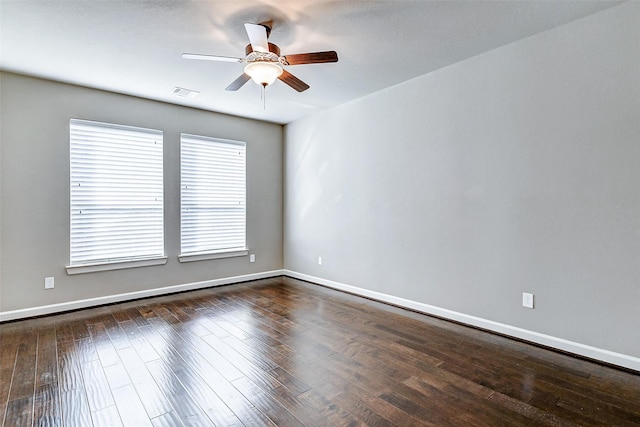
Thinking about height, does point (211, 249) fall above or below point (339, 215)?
below

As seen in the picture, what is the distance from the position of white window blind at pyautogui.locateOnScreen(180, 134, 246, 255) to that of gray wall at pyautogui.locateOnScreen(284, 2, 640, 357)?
179 centimetres

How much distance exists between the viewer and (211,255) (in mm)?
4875

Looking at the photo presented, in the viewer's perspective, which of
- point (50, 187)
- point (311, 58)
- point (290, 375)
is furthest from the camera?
point (50, 187)

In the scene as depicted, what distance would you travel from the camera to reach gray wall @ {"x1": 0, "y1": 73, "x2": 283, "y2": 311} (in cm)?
344

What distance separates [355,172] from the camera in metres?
4.42

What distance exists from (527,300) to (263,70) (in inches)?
116

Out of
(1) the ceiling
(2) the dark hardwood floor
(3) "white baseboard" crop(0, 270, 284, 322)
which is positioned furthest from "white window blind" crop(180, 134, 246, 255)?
(2) the dark hardwood floor

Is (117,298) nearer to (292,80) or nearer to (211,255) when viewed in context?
(211,255)

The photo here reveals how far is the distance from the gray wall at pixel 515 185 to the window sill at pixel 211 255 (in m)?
1.78

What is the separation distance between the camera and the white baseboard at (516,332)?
2412 mm

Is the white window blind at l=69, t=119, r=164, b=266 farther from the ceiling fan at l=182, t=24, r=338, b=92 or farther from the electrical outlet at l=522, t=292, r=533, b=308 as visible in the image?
the electrical outlet at l=522, t=292, r=533, b=308

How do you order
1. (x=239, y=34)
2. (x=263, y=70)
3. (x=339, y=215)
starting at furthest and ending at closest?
(x=339, y=215) → (x=239, y=34) → (x=263, y=70)

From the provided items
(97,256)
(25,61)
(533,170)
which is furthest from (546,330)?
(25,61)

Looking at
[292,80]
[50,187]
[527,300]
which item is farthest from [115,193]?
[527,300]
